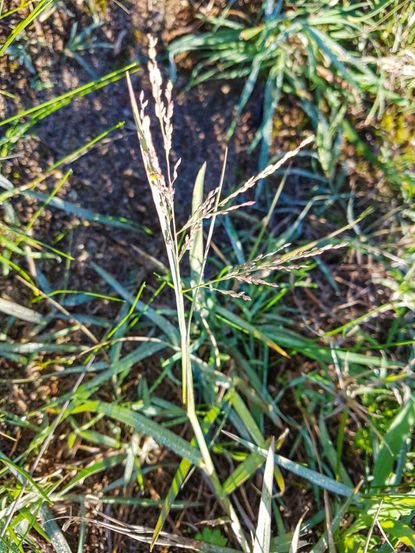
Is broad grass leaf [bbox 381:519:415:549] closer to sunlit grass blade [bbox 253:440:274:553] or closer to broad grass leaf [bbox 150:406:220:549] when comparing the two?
sunlit grass blade [bbox 253:440:274:553]

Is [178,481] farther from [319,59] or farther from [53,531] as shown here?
[319,59]

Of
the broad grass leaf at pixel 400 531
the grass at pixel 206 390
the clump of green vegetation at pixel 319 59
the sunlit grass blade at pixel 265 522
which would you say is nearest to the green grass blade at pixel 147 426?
the grass at pixel 206 390

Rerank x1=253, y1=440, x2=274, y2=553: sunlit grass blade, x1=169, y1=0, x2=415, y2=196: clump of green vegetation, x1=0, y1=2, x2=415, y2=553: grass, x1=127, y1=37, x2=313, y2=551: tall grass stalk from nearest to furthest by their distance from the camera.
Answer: x1=127, y1=37, x2=313, y2=551: tall grass stalk → x1=253, y1=440, x2=274, y2=553: sunlit grass blade → x1=0, y1=2, x2=415, y2=553: grass → x1=169, y1=0, x2=415, y2=196: clump of green vegetation

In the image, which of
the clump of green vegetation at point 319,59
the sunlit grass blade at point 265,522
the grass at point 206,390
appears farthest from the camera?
the clump of green vegetation at point 319,59

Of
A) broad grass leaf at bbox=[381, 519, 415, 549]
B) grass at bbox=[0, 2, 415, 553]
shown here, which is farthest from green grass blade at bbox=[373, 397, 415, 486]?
broad grass leaf at bbox=[381, 519, 415, 549]

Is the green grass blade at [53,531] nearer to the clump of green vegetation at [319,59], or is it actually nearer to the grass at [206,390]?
the grass at [206,390]

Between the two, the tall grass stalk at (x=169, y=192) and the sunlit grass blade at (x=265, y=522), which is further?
the sunlit grass blade at (x=265, y=522)

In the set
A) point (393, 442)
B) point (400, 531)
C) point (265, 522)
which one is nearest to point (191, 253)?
point (265, 522)

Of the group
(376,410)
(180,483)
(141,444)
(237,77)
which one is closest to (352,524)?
(376,410)
